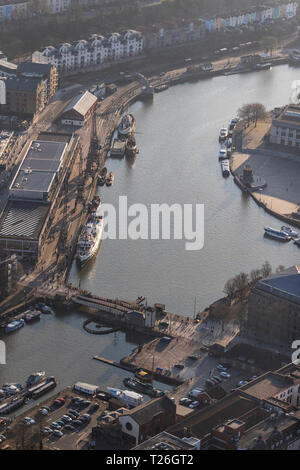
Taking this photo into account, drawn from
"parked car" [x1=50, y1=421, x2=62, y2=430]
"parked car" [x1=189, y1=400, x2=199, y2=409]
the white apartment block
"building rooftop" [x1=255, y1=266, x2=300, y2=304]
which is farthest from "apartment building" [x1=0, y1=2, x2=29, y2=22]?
"parked car" [x1=50, y1=421, x2=62, y2=430]

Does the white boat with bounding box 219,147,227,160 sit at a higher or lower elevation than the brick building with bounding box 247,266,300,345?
higher

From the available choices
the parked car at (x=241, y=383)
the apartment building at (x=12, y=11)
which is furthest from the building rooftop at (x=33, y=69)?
the parked car at (x=241, y=383)

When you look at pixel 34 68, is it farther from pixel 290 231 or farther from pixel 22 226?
pixel 290 231

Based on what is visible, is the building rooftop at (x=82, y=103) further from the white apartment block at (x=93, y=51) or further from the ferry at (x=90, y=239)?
the ferry at (x=90, y=239)

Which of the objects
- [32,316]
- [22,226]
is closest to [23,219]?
[22,226]

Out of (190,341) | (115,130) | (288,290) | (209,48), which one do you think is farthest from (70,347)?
(209,48)

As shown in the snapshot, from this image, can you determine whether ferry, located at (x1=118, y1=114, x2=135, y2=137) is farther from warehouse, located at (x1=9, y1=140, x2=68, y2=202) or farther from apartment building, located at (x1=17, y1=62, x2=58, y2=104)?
warehouse, located at (x1=9, y1=140, x2=68, y2=202)

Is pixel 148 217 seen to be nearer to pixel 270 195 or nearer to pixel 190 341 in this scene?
pixel 270 195
